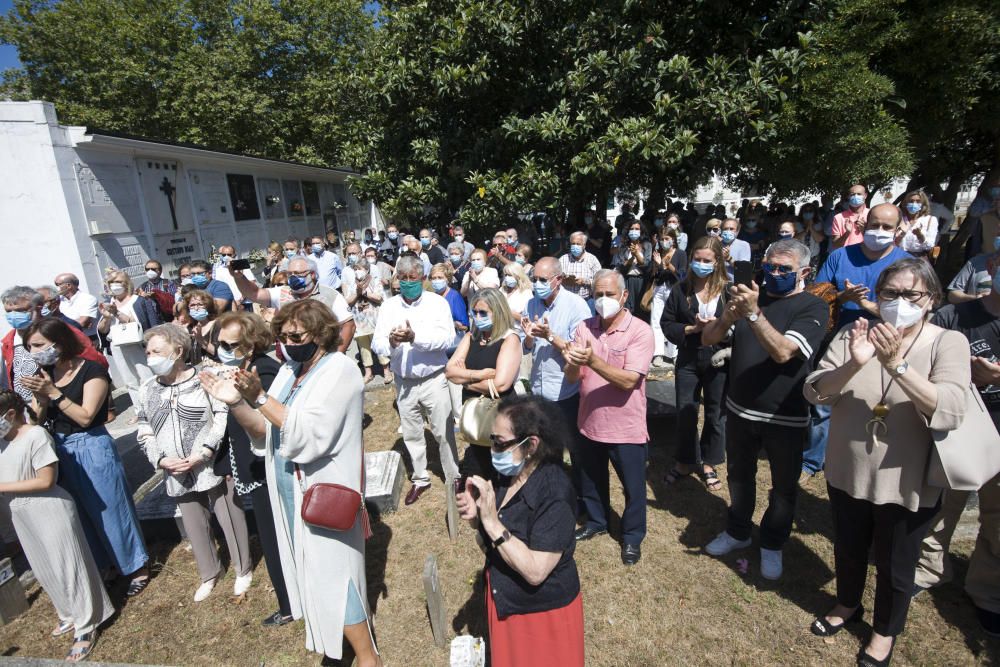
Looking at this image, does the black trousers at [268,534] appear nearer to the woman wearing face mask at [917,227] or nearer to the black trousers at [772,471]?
A: the black trousers at [772,471]

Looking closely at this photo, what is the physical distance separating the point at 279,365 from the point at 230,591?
1.93m

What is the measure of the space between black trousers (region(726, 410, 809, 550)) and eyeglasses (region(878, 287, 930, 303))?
1061 millimetres

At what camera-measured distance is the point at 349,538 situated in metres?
2.82

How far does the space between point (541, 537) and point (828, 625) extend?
83.0 inches

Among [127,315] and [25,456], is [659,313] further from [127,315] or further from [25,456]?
[127,315]

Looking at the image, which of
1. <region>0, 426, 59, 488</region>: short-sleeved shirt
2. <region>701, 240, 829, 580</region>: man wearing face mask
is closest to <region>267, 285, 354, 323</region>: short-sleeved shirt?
<region>0, 426, 59, 488</region>: short-sleeved shirt

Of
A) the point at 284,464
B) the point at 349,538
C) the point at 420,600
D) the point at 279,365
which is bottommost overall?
the point at 420,600

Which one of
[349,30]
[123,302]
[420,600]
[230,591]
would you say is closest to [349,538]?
[420,600]

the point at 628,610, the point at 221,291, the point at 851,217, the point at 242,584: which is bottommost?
the point at 628,610

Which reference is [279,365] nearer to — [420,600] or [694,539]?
[420,600]

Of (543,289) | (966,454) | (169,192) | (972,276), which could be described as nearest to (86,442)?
(543,289)

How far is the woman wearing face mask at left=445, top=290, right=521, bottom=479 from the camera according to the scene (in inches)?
146

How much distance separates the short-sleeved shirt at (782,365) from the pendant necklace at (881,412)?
543 millimetres

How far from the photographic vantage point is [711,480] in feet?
15.1
